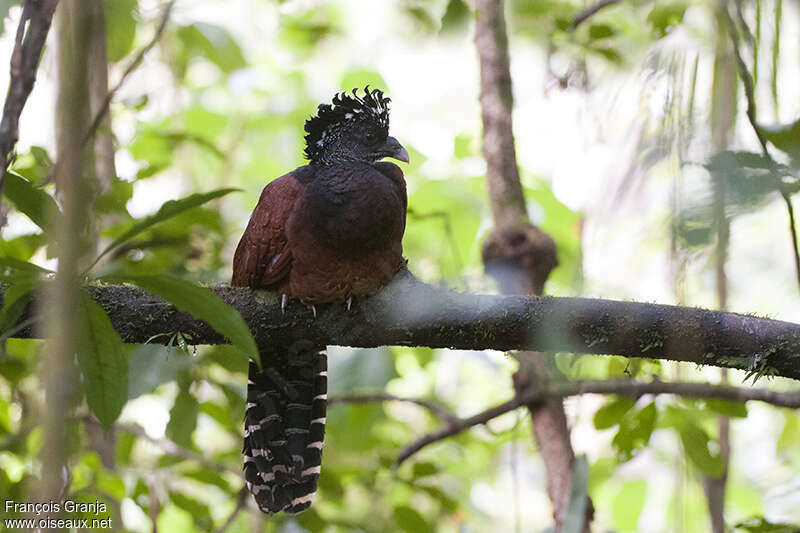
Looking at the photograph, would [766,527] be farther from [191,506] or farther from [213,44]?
[213,44]

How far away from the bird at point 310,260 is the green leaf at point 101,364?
0.84 metres

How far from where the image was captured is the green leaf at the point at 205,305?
4.49 ft

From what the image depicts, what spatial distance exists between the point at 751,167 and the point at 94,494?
7.69 feet

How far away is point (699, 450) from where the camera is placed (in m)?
2.48

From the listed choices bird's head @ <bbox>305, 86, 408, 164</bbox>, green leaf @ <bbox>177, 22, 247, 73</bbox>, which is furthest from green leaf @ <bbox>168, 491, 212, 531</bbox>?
green leaf @ <bbox>177, 22, 247, 73</bbox>

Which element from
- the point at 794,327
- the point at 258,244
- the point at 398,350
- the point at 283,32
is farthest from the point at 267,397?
the point at 283,32

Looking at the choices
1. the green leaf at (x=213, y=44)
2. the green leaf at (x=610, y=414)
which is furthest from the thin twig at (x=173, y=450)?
the green leaf at (x=213, y=44)

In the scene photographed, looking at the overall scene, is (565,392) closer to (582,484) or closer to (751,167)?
(582,484)

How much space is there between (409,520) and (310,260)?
4.41ft

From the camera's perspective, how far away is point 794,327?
1996 mm

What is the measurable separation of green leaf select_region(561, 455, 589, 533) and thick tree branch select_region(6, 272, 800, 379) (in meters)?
0.33

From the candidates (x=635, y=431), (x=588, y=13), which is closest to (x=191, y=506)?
(x=635, y=431)

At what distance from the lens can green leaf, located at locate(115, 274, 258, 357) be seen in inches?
53.9

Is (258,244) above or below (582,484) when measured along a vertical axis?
above
